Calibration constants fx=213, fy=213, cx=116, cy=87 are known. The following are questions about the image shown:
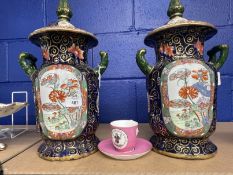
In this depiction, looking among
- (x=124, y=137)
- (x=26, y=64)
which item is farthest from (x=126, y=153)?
(x=26, y=64)

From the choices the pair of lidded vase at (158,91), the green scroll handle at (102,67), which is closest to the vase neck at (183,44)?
the pair of lidded vase at (158,91)

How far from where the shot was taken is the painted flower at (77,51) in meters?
0.55

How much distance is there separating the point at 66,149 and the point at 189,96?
332 mm

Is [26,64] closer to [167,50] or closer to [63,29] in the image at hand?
[63,29]

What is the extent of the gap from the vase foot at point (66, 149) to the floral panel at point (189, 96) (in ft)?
0.75

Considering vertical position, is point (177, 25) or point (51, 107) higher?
point (177, 25)

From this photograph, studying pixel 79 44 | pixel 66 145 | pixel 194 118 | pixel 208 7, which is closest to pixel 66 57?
pixel 79 44

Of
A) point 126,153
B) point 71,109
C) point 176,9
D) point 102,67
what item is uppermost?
point 176,9

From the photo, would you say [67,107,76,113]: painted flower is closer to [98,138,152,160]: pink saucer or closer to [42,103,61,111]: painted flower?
[42,103,61,111]: painted flower

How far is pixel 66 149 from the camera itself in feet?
1.78

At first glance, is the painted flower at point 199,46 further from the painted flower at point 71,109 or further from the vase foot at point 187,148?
the painted flower at point 71,109

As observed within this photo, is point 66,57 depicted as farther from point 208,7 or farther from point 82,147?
point 208,7

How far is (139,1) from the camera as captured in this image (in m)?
0.94

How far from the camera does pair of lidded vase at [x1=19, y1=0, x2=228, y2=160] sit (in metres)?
0.51
